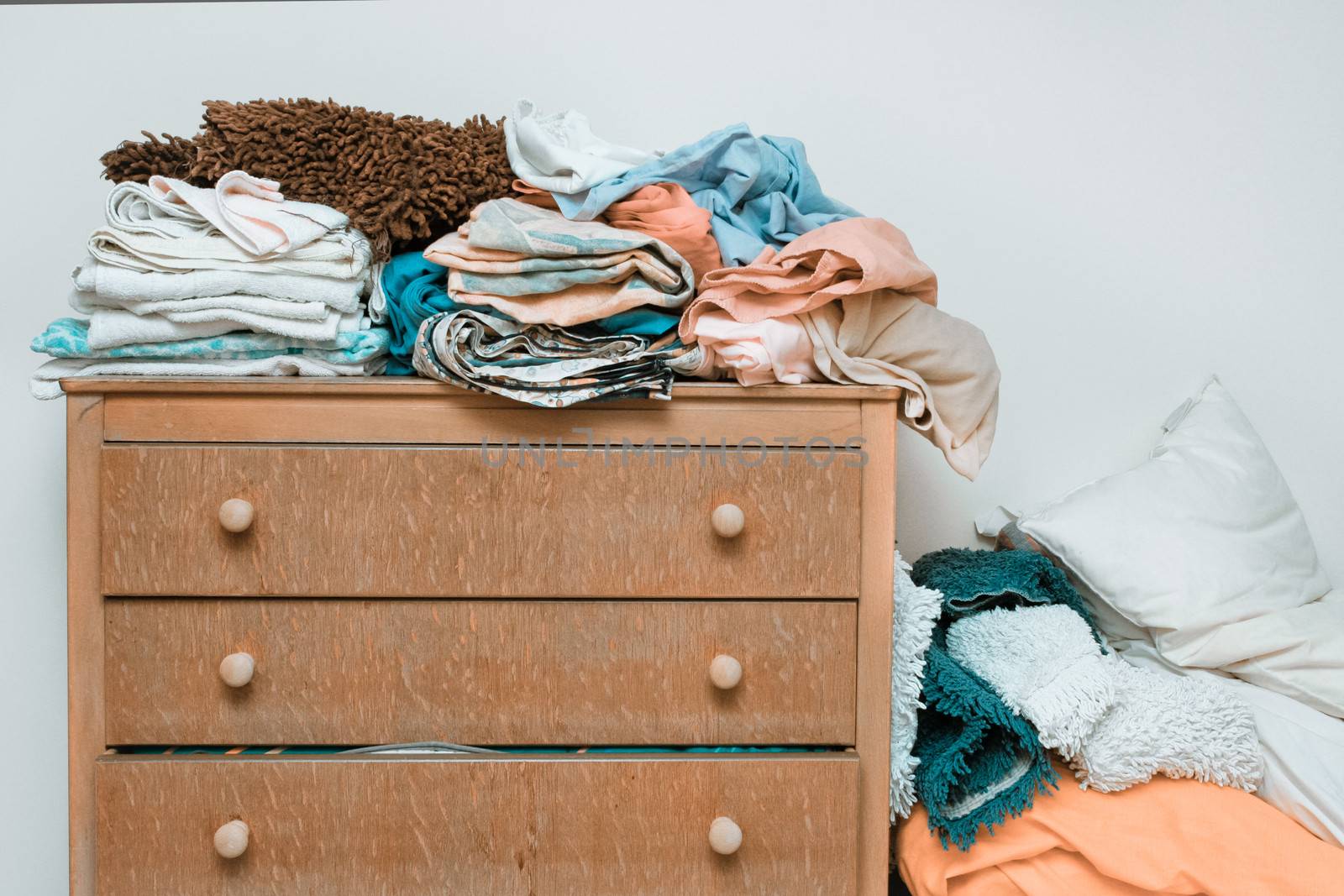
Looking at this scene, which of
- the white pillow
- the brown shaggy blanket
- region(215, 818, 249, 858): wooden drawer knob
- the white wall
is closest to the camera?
region(215, 818, 249, 858): wooden drawer knob

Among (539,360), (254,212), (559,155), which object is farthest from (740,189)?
(254,212)

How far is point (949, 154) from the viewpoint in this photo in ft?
5.06

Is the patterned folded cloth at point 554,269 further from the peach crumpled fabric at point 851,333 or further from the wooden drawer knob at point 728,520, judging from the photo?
the wooden drawer knob at point 728,520

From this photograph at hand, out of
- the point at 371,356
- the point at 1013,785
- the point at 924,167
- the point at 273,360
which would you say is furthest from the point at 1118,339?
the point at 273,360

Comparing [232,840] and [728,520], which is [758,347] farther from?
[232,840]

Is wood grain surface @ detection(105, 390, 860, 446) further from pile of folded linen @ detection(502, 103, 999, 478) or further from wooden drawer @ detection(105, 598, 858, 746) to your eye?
wooden drawer @ detection(105, 598, 858, 746)

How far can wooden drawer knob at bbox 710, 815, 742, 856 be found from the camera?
98cm

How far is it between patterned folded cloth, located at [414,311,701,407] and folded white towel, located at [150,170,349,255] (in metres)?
0.19

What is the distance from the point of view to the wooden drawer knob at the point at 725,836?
980mm

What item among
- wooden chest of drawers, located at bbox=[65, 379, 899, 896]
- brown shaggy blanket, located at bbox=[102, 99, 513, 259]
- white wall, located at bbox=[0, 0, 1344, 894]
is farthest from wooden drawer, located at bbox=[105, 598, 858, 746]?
white wall, located at bbox=[0, 0, 1344, 894]

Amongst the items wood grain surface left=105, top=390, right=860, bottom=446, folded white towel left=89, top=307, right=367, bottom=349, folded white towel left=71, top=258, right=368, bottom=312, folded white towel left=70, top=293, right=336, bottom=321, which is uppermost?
folded white towel left=71, top=258, right=368, bottom=312

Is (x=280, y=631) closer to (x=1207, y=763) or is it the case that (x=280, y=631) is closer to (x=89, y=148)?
(x=89, y=148)

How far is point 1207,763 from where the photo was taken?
3.57ft

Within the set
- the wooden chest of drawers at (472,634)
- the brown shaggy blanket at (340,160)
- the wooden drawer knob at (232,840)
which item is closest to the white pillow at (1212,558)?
the wooden chest of drawers at (472,634)
